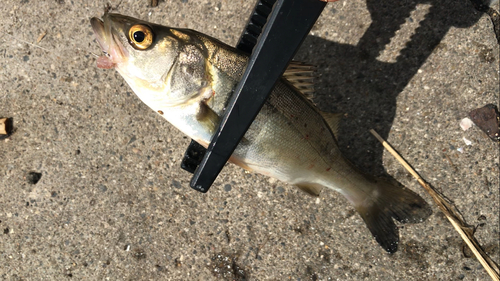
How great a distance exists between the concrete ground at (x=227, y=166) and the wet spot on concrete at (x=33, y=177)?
21 mm

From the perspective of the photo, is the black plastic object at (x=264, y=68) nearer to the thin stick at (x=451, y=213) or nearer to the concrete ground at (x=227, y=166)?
the concrete ground at (x=227, y=166)

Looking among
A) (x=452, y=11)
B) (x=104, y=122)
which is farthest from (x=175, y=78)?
(x=452, y=11)

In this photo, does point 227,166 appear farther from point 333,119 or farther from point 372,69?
point 372,69

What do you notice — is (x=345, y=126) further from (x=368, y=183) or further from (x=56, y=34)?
(x=56, y=34)

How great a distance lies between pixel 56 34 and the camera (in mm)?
2607

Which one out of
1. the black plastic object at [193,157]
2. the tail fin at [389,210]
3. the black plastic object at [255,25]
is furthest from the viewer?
the tail fin at [389,210]

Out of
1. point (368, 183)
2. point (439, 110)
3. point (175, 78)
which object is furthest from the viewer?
point (439, 110)

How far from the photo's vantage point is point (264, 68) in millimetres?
1669

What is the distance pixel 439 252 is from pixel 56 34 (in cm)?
360

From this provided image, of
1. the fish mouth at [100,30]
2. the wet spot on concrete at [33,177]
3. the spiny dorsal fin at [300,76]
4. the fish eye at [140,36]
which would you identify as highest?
the spiny dorsal fin at [300,76]

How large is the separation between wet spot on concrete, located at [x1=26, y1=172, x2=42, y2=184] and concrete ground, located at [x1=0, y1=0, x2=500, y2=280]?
0.07 feet

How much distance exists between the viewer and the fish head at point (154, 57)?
173 cm

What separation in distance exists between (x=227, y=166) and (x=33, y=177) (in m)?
1.64

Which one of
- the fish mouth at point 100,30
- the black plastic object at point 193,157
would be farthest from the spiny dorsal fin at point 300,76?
the fish mouth at point 100,30
